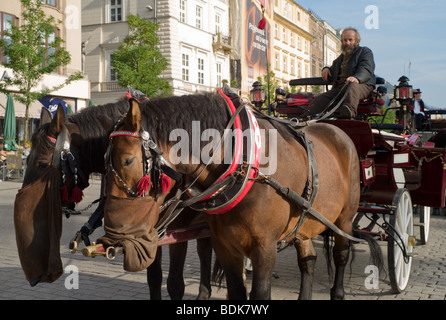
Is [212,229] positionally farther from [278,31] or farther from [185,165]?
[278,31]

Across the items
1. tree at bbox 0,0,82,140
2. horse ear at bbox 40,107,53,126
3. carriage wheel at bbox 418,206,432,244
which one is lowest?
carriage wheel at bbox 418,206,432,244

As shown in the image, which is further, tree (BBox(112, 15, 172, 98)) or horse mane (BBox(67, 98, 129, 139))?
tree (BBox(112, 15, 172, 98))

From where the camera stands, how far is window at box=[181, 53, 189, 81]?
98.5ft

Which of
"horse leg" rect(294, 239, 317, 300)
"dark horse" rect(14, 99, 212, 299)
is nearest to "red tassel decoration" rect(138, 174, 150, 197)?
"dark horse" rect(14, 99, 212, 299)

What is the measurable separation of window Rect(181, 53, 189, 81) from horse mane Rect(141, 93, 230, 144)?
27.6m

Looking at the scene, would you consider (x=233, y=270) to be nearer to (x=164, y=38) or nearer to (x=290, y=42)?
(x=164, y=38)

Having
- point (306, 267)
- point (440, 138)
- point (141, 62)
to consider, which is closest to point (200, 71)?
point (141, 62)

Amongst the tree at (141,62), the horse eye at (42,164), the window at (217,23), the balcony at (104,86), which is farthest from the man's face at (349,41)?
the window at (217,23)

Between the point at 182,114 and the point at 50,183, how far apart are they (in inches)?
35.5

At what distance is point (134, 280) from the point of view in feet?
16.7

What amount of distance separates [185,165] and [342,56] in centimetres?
324

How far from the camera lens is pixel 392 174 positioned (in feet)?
17.1

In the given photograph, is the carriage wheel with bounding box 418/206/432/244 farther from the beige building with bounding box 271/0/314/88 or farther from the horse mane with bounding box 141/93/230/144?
the beige building with bounding box 271/0/314/88

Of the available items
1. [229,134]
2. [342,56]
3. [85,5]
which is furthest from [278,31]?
[229,134]
